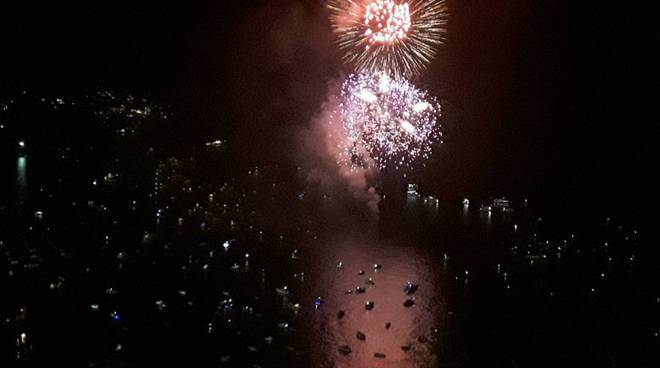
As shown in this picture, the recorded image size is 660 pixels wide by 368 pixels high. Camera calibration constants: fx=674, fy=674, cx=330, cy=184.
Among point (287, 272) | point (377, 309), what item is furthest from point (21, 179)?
Result: point (377, 309)

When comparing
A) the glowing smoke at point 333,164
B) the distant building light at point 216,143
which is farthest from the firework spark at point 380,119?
the distant building light at point 216,143

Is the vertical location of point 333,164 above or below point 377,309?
above

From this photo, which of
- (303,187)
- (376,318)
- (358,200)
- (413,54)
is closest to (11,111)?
(303,187)

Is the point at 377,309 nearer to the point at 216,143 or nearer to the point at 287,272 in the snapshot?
the point at 287,272

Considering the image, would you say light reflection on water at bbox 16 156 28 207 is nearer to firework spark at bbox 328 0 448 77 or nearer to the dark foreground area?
the dark foreground area

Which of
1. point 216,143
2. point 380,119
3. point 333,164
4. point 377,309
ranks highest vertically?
point 216,143

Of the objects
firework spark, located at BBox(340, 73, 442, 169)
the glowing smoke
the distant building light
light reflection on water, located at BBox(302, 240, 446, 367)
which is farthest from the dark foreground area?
the distant building light

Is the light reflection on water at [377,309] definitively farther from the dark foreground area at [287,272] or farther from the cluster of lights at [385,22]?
the cluster of lights at [385,22]
